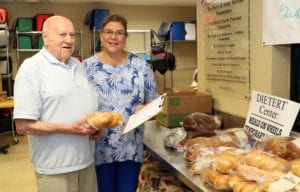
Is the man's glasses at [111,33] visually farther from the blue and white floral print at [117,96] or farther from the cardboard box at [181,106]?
the cardboard box at [181,106]

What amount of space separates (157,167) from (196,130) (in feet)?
1.49

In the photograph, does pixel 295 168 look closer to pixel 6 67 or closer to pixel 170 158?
pixel 170 158

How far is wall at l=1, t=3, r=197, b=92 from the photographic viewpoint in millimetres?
6953

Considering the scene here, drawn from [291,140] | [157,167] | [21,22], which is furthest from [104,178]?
[21,22]

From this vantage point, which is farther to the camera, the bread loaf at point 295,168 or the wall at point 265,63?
the wall at point 265,63

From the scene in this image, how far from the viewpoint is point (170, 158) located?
5.90 ft

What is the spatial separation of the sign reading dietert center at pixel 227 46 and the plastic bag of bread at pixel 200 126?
26 cm

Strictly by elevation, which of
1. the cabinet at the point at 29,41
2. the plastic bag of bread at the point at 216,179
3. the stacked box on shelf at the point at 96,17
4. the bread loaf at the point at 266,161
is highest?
the stacked box on shelf at the point at 96,17

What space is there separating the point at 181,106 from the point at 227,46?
0.49m

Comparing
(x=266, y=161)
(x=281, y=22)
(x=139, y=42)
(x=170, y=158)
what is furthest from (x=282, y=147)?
(x=139, y=42)

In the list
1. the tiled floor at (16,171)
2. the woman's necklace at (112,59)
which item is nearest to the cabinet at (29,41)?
the tiled floor at (16,171)

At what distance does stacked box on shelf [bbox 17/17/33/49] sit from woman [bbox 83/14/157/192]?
15.6ft

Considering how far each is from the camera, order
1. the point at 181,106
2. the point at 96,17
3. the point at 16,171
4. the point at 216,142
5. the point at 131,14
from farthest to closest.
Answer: the point at 131,14 < the point at 96,17 < the point at 16,171 < the point at 181,106 < the point at 216,142

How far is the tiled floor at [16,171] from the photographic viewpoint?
3615 millimetres
